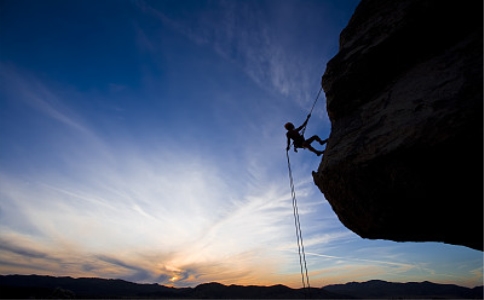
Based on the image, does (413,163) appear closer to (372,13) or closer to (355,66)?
(355,66)

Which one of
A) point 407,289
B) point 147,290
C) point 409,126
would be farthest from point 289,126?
point 407,289

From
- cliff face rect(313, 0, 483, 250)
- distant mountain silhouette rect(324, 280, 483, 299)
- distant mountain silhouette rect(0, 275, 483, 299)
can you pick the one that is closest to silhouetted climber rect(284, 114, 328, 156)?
cliff face rect(313, 0, 483, 250)

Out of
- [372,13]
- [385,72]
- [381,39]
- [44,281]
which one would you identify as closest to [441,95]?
[385,72]

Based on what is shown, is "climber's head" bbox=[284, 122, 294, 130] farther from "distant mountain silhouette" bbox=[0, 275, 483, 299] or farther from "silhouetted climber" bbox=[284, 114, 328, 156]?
"distant mountain silhouette" bbox=[0, 275, 483, 299]

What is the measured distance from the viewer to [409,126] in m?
5.09

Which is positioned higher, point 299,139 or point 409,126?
point 299,139

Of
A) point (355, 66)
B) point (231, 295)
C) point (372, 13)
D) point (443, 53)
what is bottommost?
point (231, 295)

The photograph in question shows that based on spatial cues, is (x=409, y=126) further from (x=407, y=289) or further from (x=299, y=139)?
(x=407, y=289)

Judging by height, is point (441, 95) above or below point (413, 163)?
above

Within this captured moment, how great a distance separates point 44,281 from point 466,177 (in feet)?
466

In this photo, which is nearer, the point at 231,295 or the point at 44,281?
the point at 231,295

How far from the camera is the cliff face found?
15.2ft

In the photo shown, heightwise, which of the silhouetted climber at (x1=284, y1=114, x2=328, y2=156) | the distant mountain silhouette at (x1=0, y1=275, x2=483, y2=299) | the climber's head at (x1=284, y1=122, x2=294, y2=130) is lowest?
the distant mountain silhouette at (x1=0, y1=275, x2=483, y2=299)

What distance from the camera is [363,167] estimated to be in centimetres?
559
